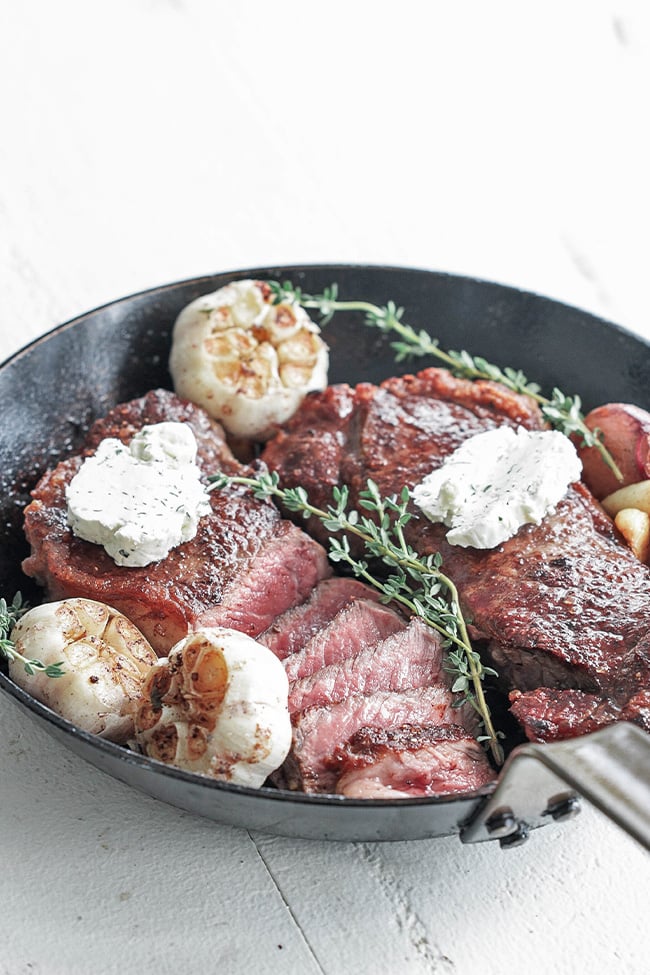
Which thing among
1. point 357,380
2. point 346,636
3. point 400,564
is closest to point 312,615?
point 346,636

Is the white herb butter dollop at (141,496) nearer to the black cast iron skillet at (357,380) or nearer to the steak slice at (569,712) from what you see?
the black cast iron skillet at (357,380)

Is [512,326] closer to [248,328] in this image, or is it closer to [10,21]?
[248,328]

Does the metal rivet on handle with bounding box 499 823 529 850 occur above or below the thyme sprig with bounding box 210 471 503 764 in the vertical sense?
below

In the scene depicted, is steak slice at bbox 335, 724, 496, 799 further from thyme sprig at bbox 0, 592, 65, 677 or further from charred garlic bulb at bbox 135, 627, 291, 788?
thyme sprig at bbox 0, 592, 65, 677

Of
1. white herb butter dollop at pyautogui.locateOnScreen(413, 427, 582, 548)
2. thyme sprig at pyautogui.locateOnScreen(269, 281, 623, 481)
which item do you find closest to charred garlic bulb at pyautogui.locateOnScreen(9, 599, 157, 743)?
white herb butter dollop at pyautogui.locateOnScreen(413, 427, 582, 548)

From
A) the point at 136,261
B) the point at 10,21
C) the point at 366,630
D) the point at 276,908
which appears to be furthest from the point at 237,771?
the point at 10,21

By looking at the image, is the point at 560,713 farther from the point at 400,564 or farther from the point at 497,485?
the point at 497,485
